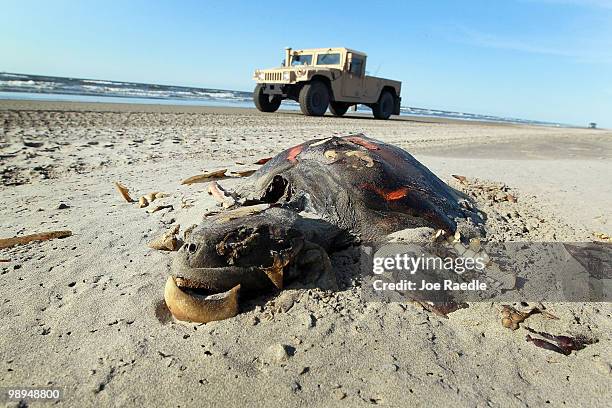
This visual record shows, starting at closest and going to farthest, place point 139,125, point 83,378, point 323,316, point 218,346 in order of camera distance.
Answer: point 83,378 → point 218,346 → point 323,316 → point 139,125

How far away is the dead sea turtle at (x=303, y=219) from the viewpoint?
1.59 m

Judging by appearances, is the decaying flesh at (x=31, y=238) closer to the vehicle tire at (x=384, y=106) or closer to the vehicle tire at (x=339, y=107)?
the vehicle tire at (x=339, y=107)

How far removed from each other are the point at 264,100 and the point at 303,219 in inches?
495

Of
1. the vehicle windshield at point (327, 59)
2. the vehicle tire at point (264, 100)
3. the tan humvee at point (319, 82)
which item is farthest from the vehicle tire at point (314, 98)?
the vehicle tire at point (264, 100)

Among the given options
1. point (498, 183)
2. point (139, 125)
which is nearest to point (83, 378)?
point (498, 183)

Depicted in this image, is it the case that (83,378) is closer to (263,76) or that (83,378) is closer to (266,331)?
(266,331)

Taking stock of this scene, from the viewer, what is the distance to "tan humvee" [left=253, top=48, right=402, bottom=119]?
12.1m

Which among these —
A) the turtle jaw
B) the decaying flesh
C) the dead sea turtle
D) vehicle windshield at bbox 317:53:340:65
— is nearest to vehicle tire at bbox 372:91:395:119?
vehicle windshield at bbox 317:53:340:65

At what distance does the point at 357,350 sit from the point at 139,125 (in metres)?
7.13

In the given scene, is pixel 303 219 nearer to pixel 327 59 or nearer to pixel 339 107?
pixel 327 59

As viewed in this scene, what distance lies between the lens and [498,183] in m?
4.20

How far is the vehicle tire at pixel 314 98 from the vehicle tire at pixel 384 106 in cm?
315

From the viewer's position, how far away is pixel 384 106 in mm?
15516

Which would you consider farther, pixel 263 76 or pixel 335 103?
pixel 335 103
